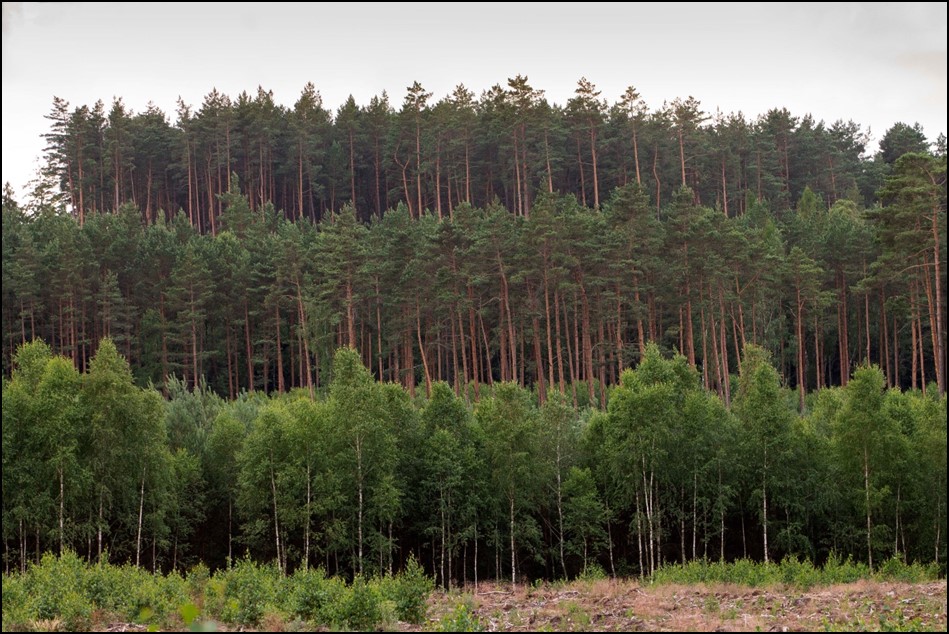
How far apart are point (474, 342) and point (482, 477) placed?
1970cm

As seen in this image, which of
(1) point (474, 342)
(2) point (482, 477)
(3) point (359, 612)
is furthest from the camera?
(1) point (474, 342)

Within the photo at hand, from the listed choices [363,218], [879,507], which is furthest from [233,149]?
[879,507]

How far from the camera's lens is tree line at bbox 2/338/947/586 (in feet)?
123

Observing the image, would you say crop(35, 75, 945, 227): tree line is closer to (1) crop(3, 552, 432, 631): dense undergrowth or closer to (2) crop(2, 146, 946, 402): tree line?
(2) crop(2, 146, 946, 402): tree line

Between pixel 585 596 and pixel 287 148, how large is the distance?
277 ft

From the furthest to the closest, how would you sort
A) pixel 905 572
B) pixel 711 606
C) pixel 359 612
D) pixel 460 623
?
pixel 905 572
pixel 711 606
pixel 359 612
pixel 460 623

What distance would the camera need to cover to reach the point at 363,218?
101188mm

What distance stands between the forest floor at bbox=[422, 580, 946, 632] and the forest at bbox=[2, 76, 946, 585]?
14935 mm

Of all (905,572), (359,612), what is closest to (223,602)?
(359,612)

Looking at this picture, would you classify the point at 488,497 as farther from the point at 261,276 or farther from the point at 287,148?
the point at 287,148

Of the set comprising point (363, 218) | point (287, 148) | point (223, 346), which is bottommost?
point (223, 346)

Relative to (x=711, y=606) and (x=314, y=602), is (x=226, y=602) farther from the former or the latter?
(x=711, y=606)

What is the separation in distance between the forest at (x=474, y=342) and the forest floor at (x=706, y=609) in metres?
14.9

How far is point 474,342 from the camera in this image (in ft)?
197
